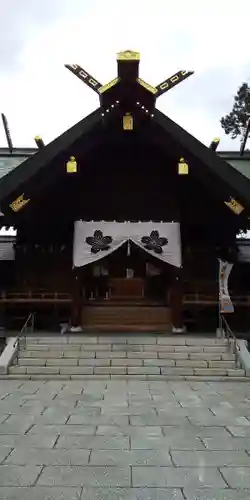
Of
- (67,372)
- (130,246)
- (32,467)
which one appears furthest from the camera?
(130,246)

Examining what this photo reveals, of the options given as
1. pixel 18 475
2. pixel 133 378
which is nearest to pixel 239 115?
pixel 133 378

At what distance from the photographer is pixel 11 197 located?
1212 cm

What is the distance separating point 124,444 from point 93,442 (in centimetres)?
37

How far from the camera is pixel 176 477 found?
4301 mm

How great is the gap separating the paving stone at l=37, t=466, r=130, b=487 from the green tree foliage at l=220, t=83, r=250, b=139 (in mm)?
29949

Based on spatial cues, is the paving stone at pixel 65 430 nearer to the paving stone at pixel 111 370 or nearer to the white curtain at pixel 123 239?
the paving stone at pixel 111 370

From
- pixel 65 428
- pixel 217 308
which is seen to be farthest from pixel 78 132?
pixel 65 428

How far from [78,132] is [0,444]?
8743 mm

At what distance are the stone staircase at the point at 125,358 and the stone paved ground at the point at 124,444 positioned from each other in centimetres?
132

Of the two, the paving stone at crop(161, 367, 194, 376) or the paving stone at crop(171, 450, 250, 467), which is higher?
the paving stone at crop(171, 450, 250, 467)

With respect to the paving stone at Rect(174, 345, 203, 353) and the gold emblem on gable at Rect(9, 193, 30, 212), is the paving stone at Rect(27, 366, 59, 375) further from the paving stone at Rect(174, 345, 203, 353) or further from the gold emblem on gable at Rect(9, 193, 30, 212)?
the gold emblem on gable at Rect(9, 193, 30, 212)

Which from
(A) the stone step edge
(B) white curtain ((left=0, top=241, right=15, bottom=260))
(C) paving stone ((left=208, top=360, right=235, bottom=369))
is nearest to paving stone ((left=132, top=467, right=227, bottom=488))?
(A) the stone step edge

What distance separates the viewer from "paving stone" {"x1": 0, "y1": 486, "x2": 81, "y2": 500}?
3.86 meters

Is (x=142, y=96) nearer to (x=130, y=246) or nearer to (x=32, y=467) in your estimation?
(x=130, y=246)
